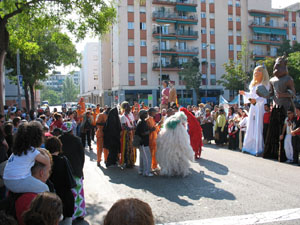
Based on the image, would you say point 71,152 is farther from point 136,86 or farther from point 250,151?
point 136,86

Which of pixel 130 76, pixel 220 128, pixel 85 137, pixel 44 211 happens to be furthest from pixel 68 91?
pixel 44 211

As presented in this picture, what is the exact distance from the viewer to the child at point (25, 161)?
129 inches

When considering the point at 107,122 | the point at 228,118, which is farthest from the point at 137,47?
the point at 107,122

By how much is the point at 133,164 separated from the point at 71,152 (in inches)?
173

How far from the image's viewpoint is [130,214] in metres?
1.82

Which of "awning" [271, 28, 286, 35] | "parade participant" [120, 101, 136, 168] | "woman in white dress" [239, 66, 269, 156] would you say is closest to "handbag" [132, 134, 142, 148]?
"parade participant" [120, 101, 136, 168]

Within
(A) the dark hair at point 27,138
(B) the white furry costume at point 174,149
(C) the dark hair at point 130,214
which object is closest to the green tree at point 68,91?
(B) the white furry costume at point 174,149

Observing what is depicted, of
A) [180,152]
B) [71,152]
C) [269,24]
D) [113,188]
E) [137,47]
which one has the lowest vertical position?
[113,188]

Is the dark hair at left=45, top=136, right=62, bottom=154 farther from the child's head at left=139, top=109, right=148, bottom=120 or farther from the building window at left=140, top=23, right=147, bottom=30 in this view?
the building window at left=140, top=23, right=147, bottom=30

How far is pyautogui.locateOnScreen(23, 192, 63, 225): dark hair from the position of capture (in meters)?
2.20

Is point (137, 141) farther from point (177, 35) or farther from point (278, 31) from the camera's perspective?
point (278, 31)

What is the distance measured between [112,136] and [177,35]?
4257cm

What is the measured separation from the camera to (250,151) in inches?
444

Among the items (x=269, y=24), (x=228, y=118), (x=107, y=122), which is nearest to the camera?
(x=107, y=122)
